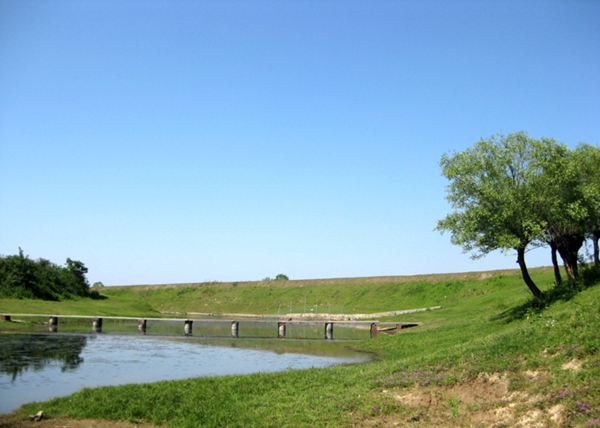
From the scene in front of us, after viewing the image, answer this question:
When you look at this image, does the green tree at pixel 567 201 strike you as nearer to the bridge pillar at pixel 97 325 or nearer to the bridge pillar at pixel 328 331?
the bridge pillar at pixel 328 331

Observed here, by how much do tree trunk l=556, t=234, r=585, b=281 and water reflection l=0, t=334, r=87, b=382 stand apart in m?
29.0

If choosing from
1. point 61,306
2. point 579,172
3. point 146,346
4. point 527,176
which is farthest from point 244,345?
point 61,306

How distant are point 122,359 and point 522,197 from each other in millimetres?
25348

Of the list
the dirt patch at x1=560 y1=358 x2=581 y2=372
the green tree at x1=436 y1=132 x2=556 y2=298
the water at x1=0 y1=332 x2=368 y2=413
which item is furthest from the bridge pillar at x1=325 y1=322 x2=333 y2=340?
the dirt patch at x1=560 y1=358 x2=581 y2=372

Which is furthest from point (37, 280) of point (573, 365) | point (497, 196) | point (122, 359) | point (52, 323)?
point (573, 365)

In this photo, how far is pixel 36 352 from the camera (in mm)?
32344

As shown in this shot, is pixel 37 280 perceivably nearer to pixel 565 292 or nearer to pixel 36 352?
pixel 36 352

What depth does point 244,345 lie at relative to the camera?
42.2 m

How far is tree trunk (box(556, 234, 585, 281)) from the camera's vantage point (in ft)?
107

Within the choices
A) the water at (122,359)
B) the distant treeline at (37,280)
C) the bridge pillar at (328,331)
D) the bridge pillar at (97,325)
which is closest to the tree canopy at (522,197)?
the water at (122,359)

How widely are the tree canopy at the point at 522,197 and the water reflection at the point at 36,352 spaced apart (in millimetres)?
23914

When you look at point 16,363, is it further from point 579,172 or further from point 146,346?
point 579,172

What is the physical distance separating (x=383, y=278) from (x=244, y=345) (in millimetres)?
61692

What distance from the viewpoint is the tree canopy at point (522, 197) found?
30.1 meters
